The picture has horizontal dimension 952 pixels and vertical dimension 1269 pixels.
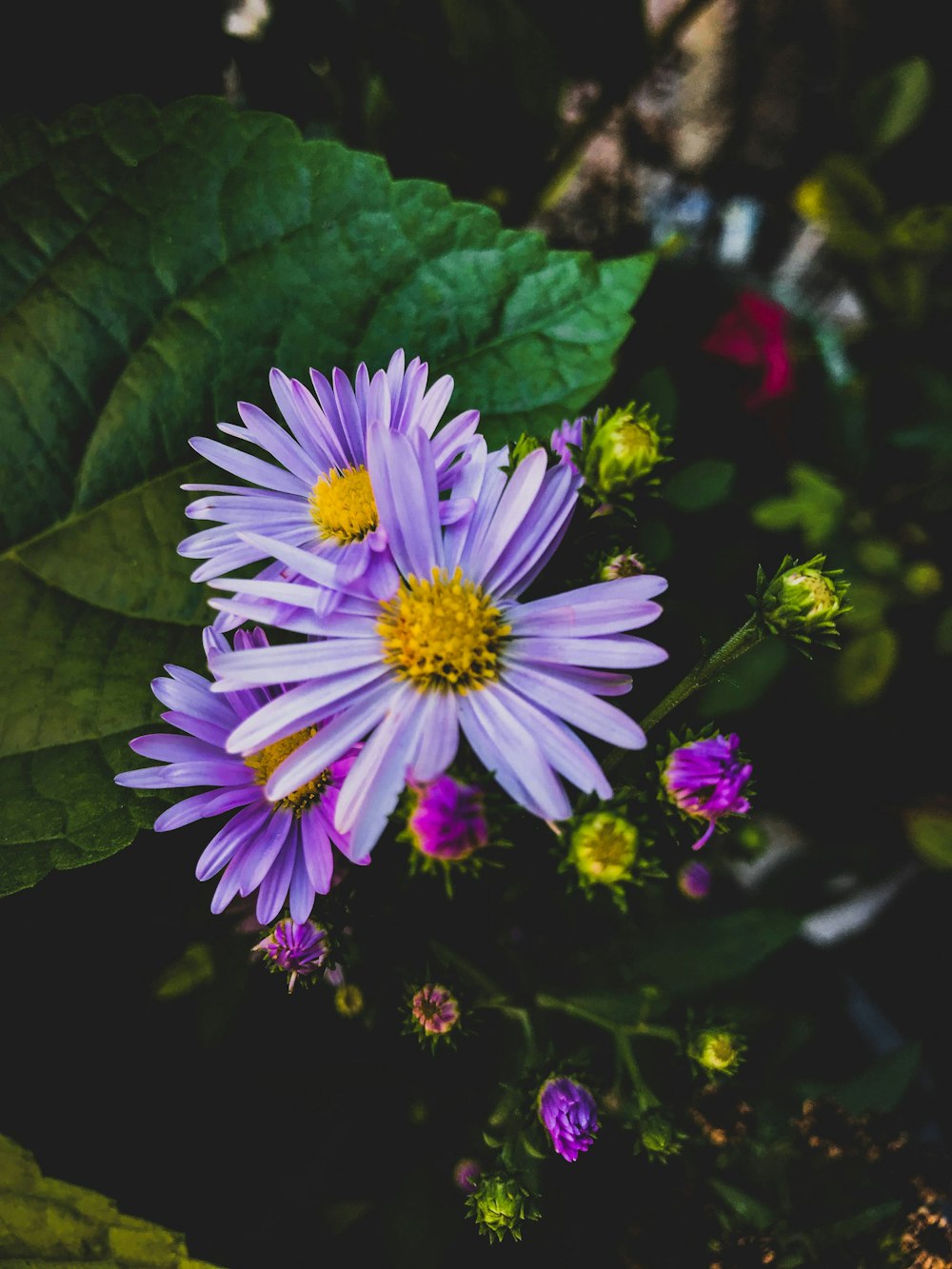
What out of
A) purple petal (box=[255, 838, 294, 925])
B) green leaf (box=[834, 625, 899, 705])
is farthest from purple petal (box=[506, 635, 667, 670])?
green leaf (box=[834, 625, 899, 705])

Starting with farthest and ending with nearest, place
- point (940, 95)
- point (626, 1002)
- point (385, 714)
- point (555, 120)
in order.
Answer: point (940, 95) → point (555, 120) → point (626, 1002) → point (385, 714)

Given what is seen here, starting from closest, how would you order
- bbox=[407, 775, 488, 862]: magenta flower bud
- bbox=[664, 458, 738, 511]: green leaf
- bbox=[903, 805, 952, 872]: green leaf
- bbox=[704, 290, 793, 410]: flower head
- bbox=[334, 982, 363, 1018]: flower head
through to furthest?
1. bbox=[407, 775, 488, 862]: magenta flower bud
2. bbox=[334, 982, 363, 1018]: flower head
3. bbox=[664, 458, 738, 511]: green leaf
4. bbox=[704, 290, 793, 410]: flower head
5. bbox=[903, 805, 952, 872]: green leaf

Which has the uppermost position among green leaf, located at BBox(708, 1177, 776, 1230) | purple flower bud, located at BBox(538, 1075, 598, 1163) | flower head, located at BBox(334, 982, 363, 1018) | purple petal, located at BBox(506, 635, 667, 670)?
purple petal, located at BBox(506, 635, 667, 670)

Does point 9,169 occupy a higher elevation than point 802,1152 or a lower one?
higher

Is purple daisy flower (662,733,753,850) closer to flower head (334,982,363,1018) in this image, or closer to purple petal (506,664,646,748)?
purple petal (506,664,646,748)

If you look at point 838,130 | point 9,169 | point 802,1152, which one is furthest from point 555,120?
point 802,1152

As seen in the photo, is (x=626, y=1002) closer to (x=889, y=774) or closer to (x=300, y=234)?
(x=300, y=234)
